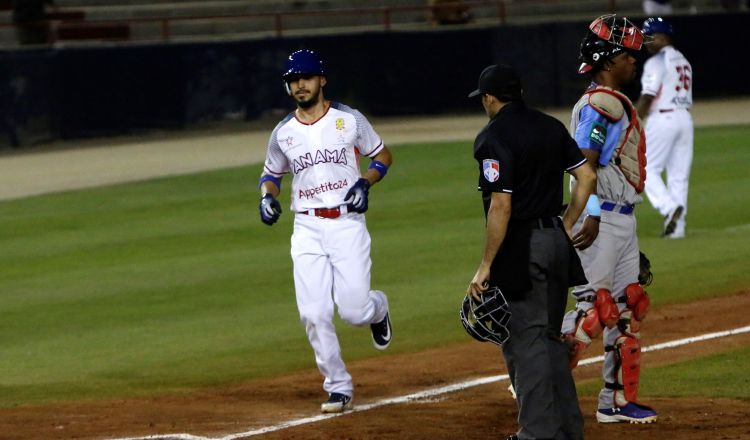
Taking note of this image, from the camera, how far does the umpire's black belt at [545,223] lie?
7023 millimetres

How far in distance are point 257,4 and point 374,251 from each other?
1965cm

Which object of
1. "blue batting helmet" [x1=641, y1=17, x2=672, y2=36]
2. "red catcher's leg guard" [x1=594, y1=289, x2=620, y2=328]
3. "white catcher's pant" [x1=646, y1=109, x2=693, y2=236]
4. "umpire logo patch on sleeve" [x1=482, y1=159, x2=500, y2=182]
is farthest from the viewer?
"white catcher's pant" [x1=646, y1=109, x2=693, y2=236]

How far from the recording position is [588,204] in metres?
7.51

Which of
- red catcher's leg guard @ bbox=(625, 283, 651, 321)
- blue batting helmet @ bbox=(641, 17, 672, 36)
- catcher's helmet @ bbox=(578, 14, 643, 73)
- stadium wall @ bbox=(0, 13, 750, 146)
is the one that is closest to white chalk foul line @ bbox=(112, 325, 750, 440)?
red catcher's leg guard @ bbox=(625, 283, 651, 321)

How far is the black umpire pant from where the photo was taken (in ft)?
22.9

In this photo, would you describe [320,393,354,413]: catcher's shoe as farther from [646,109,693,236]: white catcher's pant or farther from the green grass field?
[646,109,693,236]: white catcher's pant

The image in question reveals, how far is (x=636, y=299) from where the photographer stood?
7867 mm

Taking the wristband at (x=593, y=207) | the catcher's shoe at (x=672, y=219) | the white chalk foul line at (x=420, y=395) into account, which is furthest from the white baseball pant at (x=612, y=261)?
the catcher's shoe at (x=672, y=219)

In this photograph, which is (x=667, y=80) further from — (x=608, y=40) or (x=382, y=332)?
(x=608, y=40)

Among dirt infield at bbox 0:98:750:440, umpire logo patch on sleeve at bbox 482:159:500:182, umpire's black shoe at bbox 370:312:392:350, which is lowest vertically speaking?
dirt infield at bbox 0:98:750:440

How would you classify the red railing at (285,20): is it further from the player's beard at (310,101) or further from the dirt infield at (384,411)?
the player's beard at (310,101)

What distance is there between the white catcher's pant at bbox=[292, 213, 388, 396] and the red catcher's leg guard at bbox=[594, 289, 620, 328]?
1.52 metres

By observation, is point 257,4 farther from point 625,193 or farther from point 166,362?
point 625,193

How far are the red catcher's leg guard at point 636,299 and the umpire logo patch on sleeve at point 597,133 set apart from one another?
812 millimetres
